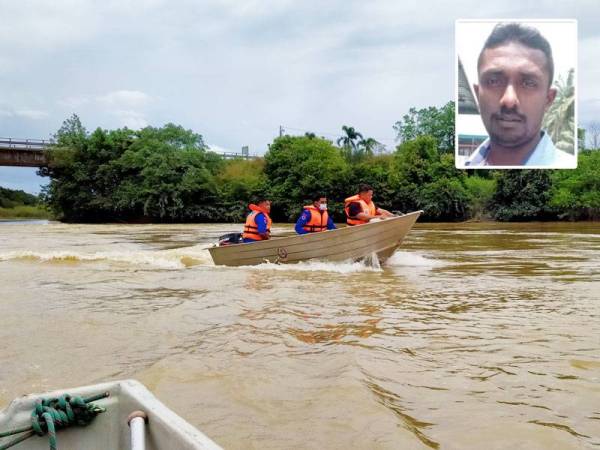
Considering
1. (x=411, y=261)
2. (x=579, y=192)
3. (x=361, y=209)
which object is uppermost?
(x=579, y=192)

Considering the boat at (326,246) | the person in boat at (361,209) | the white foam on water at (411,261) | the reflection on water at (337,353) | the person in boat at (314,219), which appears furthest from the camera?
the white foam on water at (411,261)

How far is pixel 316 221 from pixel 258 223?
968 mm

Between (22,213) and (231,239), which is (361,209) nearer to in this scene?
(231,239)

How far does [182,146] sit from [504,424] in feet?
126

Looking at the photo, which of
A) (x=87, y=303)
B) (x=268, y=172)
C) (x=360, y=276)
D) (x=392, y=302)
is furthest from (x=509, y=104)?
(x=268, y=172)

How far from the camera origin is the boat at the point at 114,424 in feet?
5.65

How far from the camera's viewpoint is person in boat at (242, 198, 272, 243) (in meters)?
9.70

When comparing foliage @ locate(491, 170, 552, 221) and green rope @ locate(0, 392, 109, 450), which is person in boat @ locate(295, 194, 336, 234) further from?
foliage @ locate(491, 170, 552, 221)

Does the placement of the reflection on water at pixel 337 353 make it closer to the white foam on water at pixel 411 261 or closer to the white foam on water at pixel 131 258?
the white foam on water at pixel 411 261

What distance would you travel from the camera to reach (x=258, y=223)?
9.69m

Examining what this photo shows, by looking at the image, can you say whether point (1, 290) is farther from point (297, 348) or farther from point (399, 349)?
point (399, 349)

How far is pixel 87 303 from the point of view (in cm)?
625

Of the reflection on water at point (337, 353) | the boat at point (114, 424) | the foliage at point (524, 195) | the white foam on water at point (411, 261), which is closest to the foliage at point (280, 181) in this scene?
the foliage at point (524, 195)

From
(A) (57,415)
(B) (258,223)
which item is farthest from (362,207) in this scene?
(A) (57,415)
